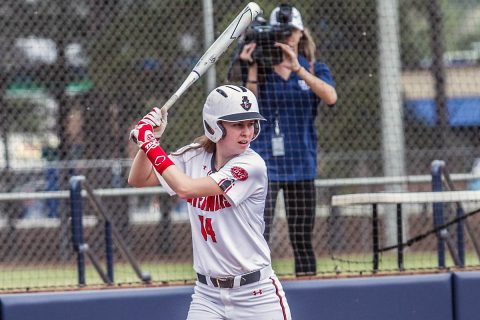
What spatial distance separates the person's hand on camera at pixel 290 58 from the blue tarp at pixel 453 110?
2.14m

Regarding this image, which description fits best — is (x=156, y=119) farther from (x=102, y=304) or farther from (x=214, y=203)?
(x=102, y=304)

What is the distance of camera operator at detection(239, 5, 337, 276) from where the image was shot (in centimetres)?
655

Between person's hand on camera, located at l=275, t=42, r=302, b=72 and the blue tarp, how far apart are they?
2145 millimetres

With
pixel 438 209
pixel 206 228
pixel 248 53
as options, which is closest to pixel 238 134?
pixel 206 228

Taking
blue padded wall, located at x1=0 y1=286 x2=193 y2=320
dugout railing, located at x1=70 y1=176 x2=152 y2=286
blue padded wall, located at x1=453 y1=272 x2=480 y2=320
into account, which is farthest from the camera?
dugout railing, located at x1=70 y1=176 x2=152 y2=286

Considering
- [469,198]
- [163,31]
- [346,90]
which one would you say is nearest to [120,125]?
[163,31]

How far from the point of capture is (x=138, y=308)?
611cm

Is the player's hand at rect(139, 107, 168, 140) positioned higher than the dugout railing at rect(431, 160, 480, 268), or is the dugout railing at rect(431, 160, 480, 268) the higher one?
the player's hand at rect(139, 107, 168, 140)

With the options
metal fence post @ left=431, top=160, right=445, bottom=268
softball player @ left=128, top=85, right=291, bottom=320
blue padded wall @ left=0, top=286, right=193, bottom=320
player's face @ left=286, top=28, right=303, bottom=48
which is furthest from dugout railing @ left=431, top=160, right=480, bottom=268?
softball player @ left=128, top=85, right=291, bottom=320

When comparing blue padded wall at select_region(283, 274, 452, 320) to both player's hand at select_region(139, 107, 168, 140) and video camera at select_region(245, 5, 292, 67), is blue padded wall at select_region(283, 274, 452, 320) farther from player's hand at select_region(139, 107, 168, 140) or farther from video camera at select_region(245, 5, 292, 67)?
player's hand at select_region(139, 107, 168, 140)

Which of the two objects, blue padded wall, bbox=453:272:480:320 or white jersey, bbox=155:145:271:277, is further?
blue padded wall, bbox=453:272:480:320

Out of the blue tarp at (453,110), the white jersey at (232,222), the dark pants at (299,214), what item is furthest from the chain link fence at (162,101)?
the white jersey at (232,222)

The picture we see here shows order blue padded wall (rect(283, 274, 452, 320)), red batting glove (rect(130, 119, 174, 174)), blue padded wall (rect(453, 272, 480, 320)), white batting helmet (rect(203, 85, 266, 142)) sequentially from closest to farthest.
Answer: red batting glove (rect(130, 119, 174, 174)) → white batting helmet (rect(203, 85, 266, 142)) → blue padded wall (rect(283, 274, 452, 320)) → blue padded wall (rect(453, 272, 480, 320))

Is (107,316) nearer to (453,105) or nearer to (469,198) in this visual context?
(469,198)
